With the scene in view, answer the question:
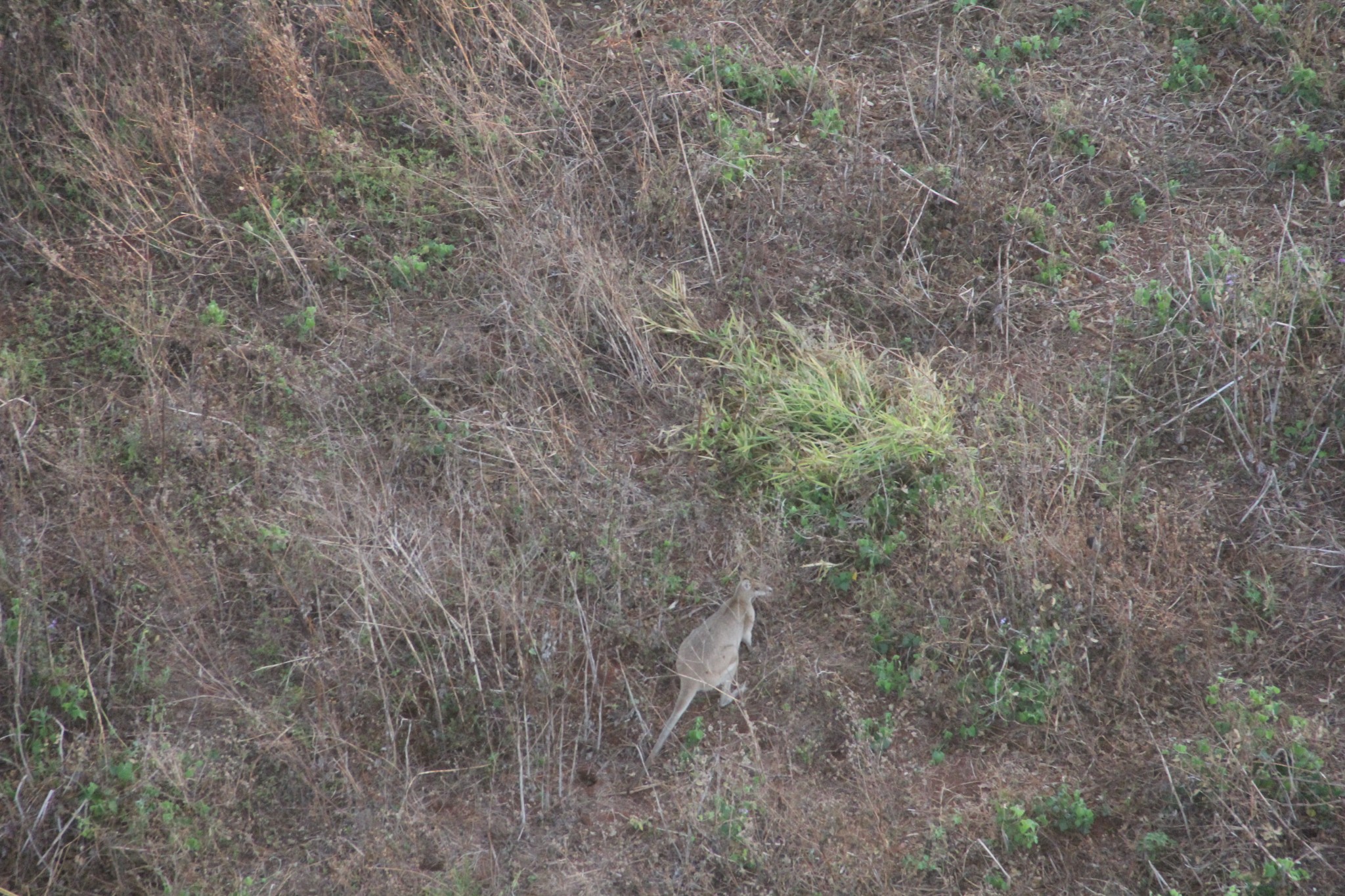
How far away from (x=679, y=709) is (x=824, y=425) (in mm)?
1494

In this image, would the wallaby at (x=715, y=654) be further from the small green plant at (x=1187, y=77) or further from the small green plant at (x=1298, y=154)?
the small green plant at (x=1187, y=77)

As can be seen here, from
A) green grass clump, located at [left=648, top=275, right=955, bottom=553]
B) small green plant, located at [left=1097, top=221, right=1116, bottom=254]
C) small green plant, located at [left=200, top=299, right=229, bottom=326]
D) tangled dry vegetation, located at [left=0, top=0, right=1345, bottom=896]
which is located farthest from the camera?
small green plant, located at [left=1097, top=221, right=1116, bottom=254]

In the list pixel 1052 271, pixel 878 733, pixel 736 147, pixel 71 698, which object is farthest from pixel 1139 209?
pixel 71 698

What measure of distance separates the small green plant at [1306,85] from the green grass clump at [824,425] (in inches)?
107

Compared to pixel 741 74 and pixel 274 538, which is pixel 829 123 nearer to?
pixel 741 74

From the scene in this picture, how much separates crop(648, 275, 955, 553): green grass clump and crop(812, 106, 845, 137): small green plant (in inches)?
53.4

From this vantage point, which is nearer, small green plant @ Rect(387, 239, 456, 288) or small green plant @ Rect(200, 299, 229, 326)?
small green plant @ Rect(200, 299, 229, 326)

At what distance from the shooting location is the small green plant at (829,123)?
5926 mm

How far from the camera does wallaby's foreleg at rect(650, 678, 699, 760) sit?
3.97 m

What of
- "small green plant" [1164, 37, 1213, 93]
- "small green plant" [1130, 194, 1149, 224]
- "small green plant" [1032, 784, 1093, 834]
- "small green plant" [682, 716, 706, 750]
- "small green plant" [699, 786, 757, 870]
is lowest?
"small green plant" [1032, 784, 1093, 834]

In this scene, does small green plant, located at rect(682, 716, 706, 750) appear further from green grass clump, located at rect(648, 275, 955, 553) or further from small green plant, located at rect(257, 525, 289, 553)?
small green plant, located at rect(257, 525, 289, 553)

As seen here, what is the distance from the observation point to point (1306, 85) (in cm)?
571

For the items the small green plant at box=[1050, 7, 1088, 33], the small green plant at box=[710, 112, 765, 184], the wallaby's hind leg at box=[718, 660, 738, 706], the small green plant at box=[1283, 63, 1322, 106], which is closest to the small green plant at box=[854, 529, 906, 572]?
the wallaby's hind leg at box=[718, 660, 738, 706]

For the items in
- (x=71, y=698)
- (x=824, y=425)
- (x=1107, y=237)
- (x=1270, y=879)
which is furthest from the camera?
(x=1107, y=237)
